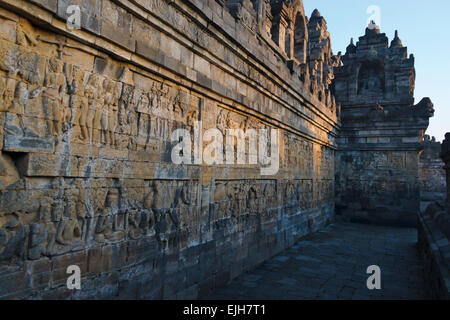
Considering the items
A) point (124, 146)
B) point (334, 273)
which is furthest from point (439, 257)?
point (124, 146)

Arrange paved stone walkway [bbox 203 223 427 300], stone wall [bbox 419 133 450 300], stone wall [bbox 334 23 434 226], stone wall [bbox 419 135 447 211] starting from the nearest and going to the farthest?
stone wall [bbox 419 133 450 300], paved stone walkway [bbox 203 223 427 300], stone wall [bbox 334 23 434 226], stone wall [bbox 419 135 447 211]

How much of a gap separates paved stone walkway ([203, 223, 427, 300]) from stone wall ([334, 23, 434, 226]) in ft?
12.5

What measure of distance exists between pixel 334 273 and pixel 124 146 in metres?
5.41

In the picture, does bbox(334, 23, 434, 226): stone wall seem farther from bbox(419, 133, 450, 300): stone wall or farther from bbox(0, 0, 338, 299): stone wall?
bbox(0, 0, 338, 299): stone wall

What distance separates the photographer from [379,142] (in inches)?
560

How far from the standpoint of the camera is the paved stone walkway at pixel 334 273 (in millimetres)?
5391

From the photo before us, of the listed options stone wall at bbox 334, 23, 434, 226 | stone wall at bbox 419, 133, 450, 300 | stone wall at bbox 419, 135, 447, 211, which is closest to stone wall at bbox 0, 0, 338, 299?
stone wall at bbox 419, 133, 450, 300

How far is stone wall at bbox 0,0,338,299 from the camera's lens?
2.76 m

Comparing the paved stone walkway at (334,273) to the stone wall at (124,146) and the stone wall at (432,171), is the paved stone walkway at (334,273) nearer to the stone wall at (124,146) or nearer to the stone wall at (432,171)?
the stone wall at (124,146)

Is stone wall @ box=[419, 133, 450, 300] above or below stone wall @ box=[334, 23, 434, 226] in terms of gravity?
below

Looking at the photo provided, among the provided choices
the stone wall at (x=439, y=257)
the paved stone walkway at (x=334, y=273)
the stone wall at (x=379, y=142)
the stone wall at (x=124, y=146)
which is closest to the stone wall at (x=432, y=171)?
the stone wall at (x=379, y=142)

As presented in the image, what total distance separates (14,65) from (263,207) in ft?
18.8

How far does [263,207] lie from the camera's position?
7234mm
